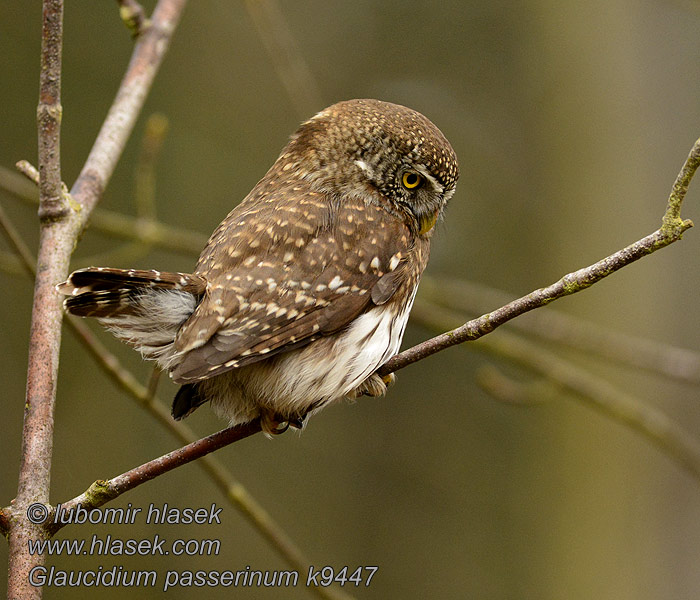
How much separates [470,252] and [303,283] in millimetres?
5073

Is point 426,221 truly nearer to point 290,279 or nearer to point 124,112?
point 290,279

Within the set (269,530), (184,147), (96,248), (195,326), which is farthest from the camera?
(184,147)

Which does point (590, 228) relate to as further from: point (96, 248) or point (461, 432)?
point (96, 248)

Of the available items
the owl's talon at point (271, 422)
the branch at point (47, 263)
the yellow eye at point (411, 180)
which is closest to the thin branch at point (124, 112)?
the branch at point (47, 263)

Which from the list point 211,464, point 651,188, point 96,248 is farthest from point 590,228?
point 211,464

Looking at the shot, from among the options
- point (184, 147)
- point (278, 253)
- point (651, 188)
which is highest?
point (651, 188)

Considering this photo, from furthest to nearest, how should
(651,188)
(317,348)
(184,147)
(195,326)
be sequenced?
(651,188) → (184,147) → (317,348) → (195,326)

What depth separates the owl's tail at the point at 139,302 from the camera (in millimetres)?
2430

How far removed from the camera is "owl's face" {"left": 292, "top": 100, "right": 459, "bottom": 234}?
329 centimetres

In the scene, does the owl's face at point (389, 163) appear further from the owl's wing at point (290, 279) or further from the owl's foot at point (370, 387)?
the owl's foot at point (370, 387)

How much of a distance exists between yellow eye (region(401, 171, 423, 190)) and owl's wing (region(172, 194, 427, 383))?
0.48 ft

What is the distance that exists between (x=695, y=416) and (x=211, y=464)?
4.83m

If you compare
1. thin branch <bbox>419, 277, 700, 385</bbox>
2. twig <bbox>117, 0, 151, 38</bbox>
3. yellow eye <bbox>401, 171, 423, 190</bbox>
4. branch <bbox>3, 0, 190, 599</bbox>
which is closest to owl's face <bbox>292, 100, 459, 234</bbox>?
yellow eye <bbox>401, 171, 423, 190</bbox>

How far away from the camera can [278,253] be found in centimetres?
296
